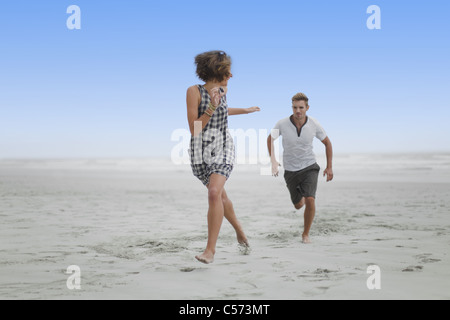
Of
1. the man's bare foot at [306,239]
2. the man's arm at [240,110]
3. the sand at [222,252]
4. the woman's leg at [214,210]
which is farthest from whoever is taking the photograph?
the man's bare foot at [306,239]

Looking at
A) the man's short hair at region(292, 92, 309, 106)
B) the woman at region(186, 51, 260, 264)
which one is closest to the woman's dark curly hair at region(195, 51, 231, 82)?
the woman at region(186, 51, 260, 264)

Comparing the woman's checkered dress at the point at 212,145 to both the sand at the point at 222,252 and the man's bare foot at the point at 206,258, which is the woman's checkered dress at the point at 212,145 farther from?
the sand at the point at 222,252

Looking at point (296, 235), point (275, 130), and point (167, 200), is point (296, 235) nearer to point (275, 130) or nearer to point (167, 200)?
point (275, 130)

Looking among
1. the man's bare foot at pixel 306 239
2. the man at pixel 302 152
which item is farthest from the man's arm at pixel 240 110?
the man's bare foot at pixel 306 239

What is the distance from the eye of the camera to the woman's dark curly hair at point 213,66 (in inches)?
159

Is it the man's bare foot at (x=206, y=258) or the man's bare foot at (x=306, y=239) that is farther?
the man's bare foot at (x=306, y=239)

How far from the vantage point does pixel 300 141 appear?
17.3ft

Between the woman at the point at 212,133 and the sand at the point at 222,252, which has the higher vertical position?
the woman at the point at 212,133

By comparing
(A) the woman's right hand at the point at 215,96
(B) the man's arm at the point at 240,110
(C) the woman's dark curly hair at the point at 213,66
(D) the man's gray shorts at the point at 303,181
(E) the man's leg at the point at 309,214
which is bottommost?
(E) the man's leg at the point at 309,214

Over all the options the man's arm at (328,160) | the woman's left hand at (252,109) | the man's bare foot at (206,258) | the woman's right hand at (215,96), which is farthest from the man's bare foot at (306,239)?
the woman's right hand at (215,96)

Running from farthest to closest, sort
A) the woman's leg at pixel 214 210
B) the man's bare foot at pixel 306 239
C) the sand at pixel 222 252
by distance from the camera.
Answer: the man's bare foot at pixel 306 239, the woman's leg at pixel 214 210, the sand at pixel 222 252

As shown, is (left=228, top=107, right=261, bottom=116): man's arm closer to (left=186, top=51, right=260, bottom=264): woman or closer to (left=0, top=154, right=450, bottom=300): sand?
(left=186, top=51, right=260, bottom=264): woman

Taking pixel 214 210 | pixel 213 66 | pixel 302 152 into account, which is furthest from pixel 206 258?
pixel 302 152
